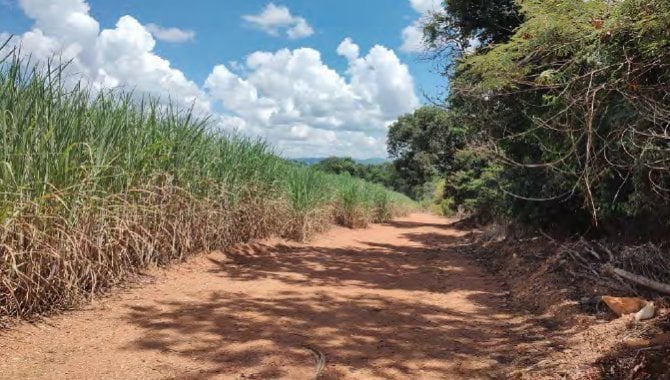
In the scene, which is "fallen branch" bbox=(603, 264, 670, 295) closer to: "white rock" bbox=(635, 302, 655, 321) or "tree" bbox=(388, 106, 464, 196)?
"white rock" bbox=(635, 302, 655, 321)

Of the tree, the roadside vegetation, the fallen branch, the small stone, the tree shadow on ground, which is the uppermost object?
the tree

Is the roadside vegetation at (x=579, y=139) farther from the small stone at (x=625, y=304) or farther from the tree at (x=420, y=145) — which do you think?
the tree at (x=420, y=145)

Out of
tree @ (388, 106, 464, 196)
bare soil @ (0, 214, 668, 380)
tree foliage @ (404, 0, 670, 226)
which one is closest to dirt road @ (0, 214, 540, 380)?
bare soil @ (0, 214, 668, 380)

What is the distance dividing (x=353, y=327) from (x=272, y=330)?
732 mm

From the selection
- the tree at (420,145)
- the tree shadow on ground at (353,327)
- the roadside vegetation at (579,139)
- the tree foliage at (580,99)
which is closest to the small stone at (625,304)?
the roadside vegetation at (579,139)

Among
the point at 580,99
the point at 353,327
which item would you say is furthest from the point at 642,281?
the point at 353,327

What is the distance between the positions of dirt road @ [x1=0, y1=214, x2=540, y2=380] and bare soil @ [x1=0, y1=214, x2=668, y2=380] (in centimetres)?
1

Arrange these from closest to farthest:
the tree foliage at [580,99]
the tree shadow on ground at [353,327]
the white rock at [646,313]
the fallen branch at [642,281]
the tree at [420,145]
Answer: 1. the tree foliage at [580,99]
2. the tree shadow on ground at [353,327]
3. the white rock at [646,313]
4. the fallen branch at [642,281]
5. the tree at [420,145]

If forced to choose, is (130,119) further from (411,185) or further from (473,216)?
(411,185)

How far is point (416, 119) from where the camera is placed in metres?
41.3

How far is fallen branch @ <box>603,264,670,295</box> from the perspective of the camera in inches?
176

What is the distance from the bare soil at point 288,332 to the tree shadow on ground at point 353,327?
0.01 metres

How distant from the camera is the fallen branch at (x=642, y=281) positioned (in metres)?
4.47

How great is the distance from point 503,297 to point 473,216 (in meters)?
13.6
